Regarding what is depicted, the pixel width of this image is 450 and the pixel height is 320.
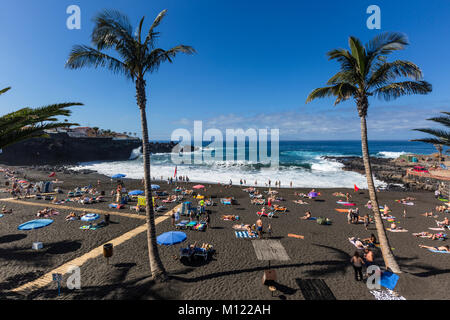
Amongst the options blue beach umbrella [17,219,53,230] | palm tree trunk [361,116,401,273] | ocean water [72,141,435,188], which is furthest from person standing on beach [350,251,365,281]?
ocean water [72,141,435,188]

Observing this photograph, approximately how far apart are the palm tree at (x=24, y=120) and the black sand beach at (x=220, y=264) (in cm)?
674

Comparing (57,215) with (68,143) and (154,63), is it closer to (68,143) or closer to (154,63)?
(154,63)

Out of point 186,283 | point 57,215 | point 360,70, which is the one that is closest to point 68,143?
point 57,215

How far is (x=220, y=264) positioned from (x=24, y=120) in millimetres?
11432

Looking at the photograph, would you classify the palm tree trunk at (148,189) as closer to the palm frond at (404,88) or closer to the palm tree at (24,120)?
the palm tree at (24,120)

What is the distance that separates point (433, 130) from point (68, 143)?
93.7 metres

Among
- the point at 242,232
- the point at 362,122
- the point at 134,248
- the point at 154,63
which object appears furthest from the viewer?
the point at 242,232

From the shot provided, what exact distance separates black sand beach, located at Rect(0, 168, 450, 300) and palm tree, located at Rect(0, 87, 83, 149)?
6.74 meters

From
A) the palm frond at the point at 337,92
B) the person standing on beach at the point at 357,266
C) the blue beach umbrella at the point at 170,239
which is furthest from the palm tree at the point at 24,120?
the person standing on beach at the point at 357,266

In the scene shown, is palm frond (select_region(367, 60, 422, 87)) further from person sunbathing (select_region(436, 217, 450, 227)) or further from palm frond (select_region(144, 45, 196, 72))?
person sunbathing (select_region(436, 217, 450, 227))

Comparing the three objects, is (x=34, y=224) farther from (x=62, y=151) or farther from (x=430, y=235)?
(x=62, y=151)

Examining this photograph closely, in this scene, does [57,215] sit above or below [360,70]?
below
